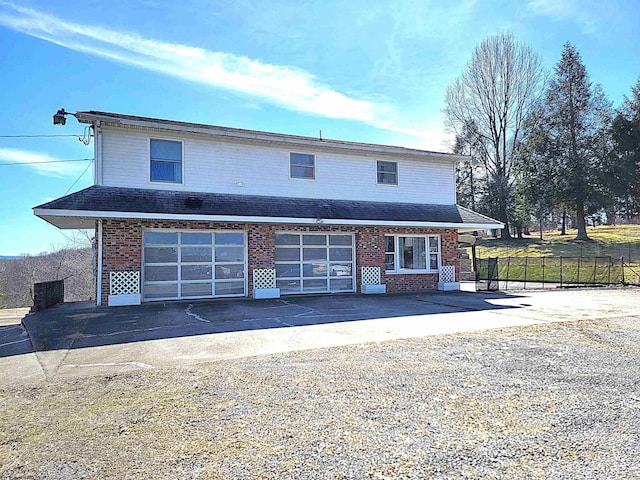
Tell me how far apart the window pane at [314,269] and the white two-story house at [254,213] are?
0.12ft

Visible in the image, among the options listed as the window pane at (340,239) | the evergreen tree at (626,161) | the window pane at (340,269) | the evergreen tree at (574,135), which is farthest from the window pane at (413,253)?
the evergreen tree at (626,161)

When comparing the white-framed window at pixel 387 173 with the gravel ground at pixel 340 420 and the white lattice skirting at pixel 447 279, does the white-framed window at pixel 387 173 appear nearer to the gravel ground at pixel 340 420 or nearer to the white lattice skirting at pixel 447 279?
the white lattice skirting at pixel 447 279

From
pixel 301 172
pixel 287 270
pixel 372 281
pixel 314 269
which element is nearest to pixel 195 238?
pixel 287 270

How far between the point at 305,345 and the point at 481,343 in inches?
120

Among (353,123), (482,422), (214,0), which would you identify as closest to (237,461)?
(482,422)

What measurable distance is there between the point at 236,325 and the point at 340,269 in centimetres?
739

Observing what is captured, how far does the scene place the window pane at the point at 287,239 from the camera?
1493 cm

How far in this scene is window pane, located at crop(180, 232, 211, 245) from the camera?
1366 centimetres

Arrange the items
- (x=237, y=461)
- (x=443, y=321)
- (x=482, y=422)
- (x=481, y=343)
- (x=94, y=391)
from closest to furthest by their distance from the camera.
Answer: (x=237, y=461) → (x=482, y=422) → (x=94, y=391) → (x=481, y=343) → (x=443, y=321)

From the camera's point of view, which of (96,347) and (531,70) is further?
(531,70)

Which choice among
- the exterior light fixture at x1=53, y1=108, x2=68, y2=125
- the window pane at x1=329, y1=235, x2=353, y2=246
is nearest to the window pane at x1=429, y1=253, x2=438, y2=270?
the window pane at x1=329, y1=235, x2=353, y2=246

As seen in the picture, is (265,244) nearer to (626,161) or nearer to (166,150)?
(166,150)

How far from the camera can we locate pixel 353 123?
22.0 m

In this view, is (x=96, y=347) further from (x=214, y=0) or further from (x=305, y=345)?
(x=214, y=0)
